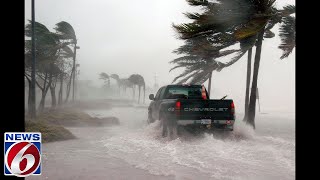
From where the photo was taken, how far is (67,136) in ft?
41.8

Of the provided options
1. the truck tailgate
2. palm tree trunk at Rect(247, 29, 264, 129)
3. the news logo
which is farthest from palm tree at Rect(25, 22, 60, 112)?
the news logo

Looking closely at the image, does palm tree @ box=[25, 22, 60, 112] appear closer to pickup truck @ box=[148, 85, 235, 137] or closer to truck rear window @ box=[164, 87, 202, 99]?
truck rear window @ box=[164, 87, 202, 99]

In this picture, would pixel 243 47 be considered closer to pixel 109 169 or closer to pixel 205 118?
pixel 205 118

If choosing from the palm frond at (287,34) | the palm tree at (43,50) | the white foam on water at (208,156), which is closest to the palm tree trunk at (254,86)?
the palm frond at (287,34)

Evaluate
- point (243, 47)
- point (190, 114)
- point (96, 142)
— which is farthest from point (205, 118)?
point (243, 47)

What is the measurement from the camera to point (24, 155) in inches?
123

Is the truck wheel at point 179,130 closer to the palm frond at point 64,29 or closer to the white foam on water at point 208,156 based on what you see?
the white foam on water at point 208,156

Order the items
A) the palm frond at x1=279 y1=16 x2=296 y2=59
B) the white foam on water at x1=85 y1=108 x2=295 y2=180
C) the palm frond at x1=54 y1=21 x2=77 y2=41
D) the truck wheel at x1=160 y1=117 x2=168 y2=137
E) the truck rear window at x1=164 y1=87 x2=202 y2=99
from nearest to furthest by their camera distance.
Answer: the white foam on water at x1=85 y1=108 x2=295 y2=180, the truck wheel at x1=160 y1=117 x2=168 y2=137, the truck rear window at x1=164 y1=87 x2=202 y2=99, the palm frond at x1=279 y1=16 x2=296 y2=59, the palm frond at x1=54 y1=21 x2=77 y2=41

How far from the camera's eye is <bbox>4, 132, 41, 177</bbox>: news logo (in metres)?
2.86

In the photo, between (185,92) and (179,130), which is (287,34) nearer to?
(185,92)

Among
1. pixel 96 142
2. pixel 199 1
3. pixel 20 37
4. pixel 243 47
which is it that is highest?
pixel 199 1

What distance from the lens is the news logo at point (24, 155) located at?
286 centimetres

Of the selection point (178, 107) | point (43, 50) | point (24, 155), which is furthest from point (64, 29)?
point (24, 155)
